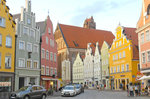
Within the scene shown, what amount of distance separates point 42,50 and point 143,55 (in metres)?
17.9

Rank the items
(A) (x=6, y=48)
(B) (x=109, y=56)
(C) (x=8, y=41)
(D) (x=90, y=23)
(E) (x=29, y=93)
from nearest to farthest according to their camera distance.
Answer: (E) (x=29, y=93) → (A) (x=6, y=48) → (C) (x=8, y=41) → (B) (x=109, y=56) → (D) (x=90, y=23)

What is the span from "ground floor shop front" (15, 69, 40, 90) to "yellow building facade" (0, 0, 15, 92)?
122 centimetres

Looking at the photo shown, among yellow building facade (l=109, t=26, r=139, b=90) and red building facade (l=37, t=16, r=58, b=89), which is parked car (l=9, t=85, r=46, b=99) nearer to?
red building facade (l=37, t=16, r=58, b=89)

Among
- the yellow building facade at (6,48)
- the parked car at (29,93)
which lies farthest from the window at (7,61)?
the parked car at (29,93)

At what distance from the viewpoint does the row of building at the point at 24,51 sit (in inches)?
1348

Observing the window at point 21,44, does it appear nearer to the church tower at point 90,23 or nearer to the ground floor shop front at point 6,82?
the ground floor shop front at point 6,82

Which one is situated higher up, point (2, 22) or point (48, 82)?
point (2, 22)

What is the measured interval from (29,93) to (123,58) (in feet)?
115

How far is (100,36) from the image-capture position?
102312 mm

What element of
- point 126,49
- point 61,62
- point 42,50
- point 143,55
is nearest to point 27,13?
point 42,50

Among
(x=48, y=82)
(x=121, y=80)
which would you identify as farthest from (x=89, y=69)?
(x=48, y=82)

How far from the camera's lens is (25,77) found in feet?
127

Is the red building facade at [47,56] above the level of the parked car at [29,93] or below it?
above

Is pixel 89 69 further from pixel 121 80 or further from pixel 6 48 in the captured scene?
pixel 6 48
